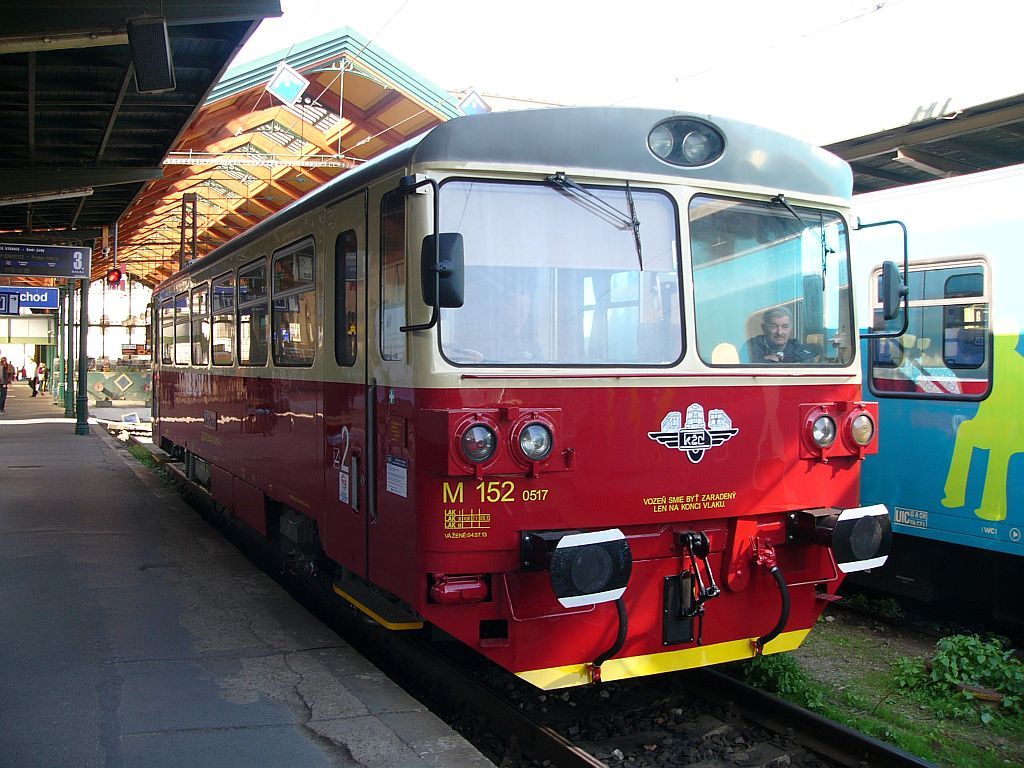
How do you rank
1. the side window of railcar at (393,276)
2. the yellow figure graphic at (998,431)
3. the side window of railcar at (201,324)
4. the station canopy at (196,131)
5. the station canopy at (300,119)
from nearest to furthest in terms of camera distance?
1. the side window of railcar at (393,276)
2. the yellow figure graphic at (998,431)
3. the station canopy at (196,131)
4. the side window of railcar at (201,324)
5. the station canopy at (300,119)

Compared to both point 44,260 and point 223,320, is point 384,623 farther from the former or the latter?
point 44,260

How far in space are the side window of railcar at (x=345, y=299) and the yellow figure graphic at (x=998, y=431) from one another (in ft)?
14.1

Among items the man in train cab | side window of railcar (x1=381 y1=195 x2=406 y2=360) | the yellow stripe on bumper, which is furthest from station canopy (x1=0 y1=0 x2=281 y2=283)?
the yellow stripe on bumper

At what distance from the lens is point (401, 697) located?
4.87 meters

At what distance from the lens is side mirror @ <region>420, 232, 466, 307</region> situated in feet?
12.9

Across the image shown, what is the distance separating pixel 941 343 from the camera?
22.4ft

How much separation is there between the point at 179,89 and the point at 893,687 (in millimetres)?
8221

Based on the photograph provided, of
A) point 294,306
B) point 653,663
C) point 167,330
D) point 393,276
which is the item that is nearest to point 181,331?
point 167,330

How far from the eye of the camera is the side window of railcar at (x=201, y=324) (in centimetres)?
923

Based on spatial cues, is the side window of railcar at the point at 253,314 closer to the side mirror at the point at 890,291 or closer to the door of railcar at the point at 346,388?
the door of railcar at the point at 346,388

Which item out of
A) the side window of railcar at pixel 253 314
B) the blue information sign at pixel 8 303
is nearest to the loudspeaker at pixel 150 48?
the side window of railcar at pixel 253 314

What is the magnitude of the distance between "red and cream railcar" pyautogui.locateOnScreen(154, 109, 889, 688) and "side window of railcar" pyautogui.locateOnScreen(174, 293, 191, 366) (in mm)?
5669

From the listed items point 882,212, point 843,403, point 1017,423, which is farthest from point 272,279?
point 1017,423

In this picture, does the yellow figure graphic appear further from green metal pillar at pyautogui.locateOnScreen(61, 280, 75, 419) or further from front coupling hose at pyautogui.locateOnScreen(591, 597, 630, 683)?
green metal pillar at pyautogui.locateOnScreen(61, 280, 75, 419)
